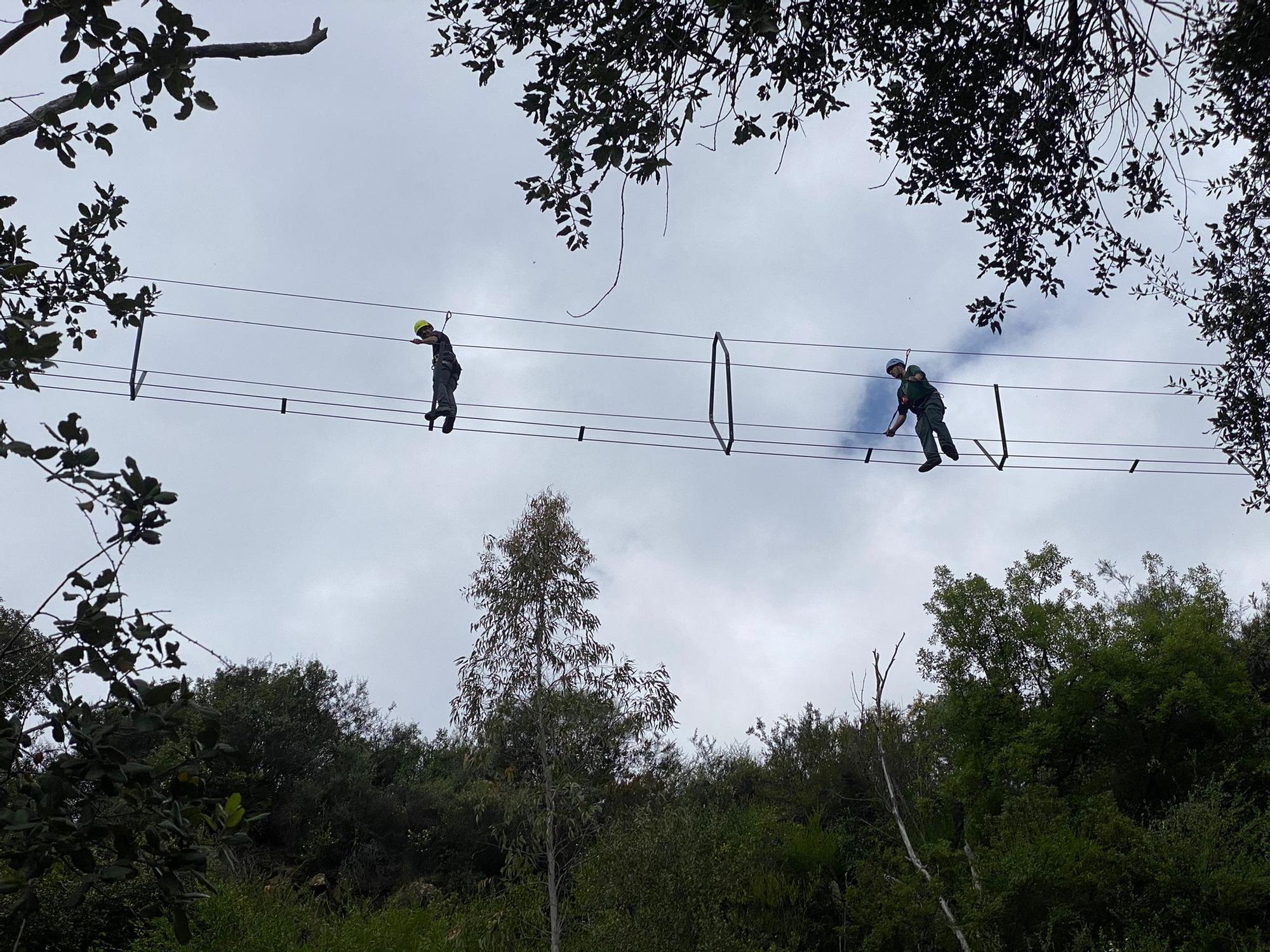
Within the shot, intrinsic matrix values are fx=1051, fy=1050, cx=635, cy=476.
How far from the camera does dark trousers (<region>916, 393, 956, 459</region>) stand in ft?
41.2

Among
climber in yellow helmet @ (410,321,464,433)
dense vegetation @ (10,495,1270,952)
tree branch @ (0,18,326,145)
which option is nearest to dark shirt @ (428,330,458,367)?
climber in yellow helmet @ (410,321,464,433)

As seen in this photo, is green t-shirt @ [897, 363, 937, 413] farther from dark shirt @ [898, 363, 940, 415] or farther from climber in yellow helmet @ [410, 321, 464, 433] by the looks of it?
climber in yellow helmet @ [410, 321, 464, 433]

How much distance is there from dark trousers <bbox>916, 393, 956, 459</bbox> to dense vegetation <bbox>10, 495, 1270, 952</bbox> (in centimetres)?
524

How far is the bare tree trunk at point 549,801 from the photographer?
1345cm

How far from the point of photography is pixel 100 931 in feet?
39.4

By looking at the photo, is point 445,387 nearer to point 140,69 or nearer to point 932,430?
point 932,430

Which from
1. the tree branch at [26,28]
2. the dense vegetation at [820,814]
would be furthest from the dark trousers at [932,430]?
the tree branch at [26,28]

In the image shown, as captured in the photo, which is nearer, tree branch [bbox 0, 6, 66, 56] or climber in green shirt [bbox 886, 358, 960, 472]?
tree branch [bbox 0, 6, 66, 56]

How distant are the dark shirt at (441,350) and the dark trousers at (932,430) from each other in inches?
226

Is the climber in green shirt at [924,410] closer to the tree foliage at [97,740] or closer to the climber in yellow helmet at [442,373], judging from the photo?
the climber in yellow helmet at [442,373]

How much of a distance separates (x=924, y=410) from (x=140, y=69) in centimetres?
1057

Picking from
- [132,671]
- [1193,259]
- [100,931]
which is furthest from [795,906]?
[132,671]

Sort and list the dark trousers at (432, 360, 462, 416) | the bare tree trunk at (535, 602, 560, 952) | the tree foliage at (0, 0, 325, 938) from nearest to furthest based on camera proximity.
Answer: the tree foliage at (0, 0, 325, 938) < the dark trousers at (432, 360, 462, 416) < the bare tree trunk at (535, 602, 560, 952)

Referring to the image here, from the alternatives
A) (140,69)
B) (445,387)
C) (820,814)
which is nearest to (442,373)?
(445,387)
